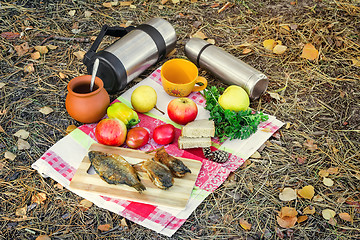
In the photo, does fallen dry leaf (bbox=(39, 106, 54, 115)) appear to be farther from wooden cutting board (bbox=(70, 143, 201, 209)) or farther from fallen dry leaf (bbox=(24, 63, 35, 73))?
wooden cutting board (bbox=(70, 143, 201, 209))

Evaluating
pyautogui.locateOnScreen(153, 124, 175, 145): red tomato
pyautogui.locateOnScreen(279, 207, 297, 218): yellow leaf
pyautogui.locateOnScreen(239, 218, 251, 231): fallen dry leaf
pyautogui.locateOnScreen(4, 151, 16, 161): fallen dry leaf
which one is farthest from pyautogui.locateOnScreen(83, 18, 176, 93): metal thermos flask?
pyautogui.locateOnScreen(279, 207, 297, 218): yellow leaf

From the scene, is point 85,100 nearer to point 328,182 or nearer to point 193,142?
point 193,142

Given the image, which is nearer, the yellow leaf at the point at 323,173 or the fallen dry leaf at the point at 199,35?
the yellow leaf at the point at 323,173

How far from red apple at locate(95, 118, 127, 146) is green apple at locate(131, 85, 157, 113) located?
0.26m

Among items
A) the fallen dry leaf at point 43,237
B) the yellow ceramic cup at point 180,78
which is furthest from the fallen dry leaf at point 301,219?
the fallen dry leaf at point 43,237

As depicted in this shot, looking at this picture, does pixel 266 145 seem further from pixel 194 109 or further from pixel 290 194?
pixel 194 109

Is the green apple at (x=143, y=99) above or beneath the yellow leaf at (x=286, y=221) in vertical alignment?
above

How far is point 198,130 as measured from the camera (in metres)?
2.11

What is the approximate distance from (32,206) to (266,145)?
4.71 ft

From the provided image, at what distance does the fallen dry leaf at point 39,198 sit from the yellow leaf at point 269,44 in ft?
6.95

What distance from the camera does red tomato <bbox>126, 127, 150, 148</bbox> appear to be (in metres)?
2.08

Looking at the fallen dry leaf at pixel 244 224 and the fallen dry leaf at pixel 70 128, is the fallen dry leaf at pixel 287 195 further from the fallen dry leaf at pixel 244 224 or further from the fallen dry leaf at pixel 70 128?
the fallen dry leaf at pixel 70 128

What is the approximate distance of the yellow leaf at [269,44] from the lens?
118 inches

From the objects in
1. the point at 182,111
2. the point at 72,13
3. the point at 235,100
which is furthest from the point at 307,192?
the point at 72,13
